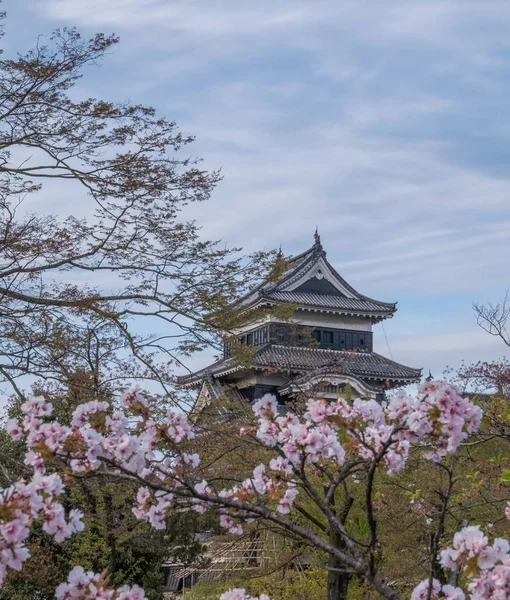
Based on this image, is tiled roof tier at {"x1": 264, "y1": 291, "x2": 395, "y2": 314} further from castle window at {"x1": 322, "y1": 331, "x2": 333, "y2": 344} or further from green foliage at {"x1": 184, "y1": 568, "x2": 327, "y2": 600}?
green foliage at {"x1": 184, "y1": 568, "x2": 327, "y2": 600}

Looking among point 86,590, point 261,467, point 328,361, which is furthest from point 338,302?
point 86,590

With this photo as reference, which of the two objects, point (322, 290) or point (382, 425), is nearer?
point (382, 425)

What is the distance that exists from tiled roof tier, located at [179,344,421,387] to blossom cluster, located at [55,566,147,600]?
68.5 feet

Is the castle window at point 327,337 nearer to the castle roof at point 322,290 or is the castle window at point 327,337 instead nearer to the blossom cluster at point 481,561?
the castle roof at point 322,290

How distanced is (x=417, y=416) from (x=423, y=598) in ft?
3.04

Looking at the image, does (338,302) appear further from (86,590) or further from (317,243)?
(86,590)

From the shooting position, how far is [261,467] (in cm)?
380

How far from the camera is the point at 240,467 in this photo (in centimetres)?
Answer: 1118

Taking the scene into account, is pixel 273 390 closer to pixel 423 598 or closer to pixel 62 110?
pixel 62 110

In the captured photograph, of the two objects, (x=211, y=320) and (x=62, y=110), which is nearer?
(x=62, y=110)

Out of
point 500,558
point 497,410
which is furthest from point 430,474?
point 500,558

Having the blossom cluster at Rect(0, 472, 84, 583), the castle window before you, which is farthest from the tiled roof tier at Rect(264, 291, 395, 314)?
the blossom cluster at Rect(0, 472, 84, 583)

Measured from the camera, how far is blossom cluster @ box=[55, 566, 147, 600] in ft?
9.98

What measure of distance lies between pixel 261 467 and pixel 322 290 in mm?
24325
